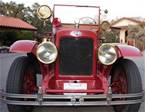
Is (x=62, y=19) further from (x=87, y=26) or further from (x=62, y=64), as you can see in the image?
(x=62, y=64)

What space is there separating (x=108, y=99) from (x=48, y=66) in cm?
154

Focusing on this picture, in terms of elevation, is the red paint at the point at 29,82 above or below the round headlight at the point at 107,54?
below

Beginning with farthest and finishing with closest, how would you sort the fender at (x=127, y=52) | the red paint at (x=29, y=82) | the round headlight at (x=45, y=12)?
the round headlight at (x=45, y=12), the red paint at (x=29, y=82), the fender at (x=127, y=52)

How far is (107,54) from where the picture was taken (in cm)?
762

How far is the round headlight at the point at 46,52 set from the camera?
24.5ft

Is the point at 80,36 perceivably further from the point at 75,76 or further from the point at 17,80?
the point at 17,80

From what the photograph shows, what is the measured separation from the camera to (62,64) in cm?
789

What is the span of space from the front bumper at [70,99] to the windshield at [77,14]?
236cm

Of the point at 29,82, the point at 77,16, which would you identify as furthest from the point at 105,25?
the point at 29,82

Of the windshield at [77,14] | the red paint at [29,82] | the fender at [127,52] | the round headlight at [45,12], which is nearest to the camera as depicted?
the fender at [127,52]

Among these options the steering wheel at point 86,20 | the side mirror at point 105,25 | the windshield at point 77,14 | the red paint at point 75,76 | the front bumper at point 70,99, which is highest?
the windshield at point 77,14

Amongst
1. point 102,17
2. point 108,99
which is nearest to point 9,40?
point 102,17

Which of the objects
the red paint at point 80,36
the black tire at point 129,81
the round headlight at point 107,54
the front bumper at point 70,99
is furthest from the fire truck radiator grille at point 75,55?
the front bumper at point 70,99

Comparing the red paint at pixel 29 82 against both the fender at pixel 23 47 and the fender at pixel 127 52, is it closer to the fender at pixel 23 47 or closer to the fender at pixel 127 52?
the fender at pixel 23 47
